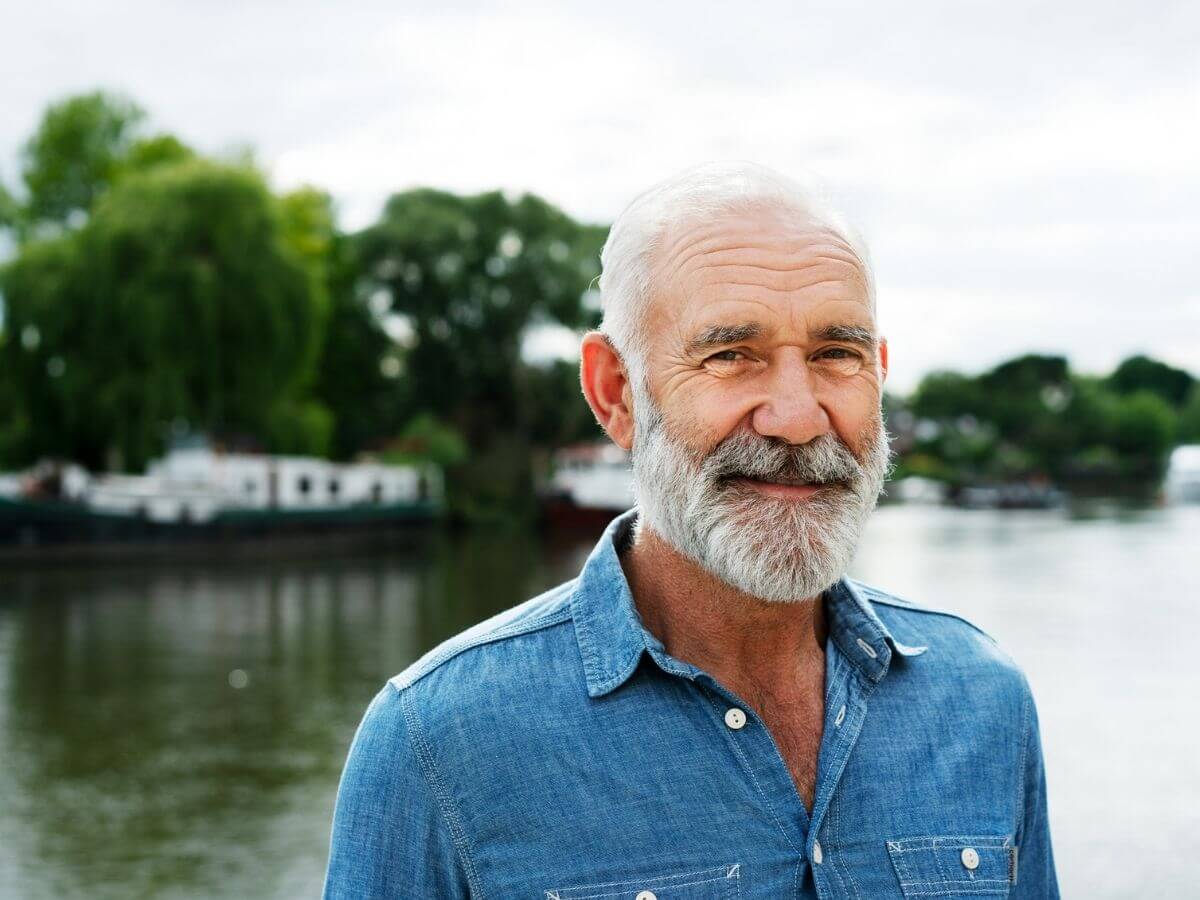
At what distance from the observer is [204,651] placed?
17.5m

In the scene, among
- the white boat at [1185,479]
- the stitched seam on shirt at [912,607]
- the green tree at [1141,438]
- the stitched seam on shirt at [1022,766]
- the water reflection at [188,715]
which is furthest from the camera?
the green tree at [1141,438]

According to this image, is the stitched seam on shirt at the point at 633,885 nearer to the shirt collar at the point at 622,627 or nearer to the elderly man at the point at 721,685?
the elderly man at the point at 721,685

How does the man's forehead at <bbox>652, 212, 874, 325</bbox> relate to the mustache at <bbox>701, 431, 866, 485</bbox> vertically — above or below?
above

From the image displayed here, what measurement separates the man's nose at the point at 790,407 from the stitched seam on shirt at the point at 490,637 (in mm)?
355

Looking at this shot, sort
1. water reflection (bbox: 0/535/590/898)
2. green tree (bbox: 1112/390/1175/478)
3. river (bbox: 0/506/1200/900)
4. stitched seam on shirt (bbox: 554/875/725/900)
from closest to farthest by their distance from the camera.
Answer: stitched seam on shirt (bbox: 554/875/725/900), water reflection (bbox: 0/535/590/898), river (bbox: 0/506/1200/900), green tree (bbox: 1112/390/1175/478)

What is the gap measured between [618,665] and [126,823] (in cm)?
934

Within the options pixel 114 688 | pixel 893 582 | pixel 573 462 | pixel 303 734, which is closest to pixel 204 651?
pixel 114 688

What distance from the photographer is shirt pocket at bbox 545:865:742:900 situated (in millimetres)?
1618

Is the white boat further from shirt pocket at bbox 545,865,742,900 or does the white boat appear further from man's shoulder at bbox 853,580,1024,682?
shirt pocket at bbox 545,865,742,900

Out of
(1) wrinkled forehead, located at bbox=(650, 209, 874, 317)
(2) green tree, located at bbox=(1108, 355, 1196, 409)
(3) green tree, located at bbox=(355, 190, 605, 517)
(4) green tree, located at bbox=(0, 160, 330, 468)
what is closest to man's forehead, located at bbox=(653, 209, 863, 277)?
(1) wrinkled forehead, located at bbox=(650, 209, 874, 317)

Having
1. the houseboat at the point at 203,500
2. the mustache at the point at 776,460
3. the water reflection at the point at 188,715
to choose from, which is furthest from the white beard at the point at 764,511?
the houseboat at the point at 203,500

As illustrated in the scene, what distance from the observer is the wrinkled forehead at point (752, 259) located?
1745 millimetres

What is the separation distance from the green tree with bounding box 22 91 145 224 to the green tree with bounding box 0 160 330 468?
33.9 feet

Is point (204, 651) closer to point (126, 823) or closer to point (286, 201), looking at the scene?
point (126, 823)
